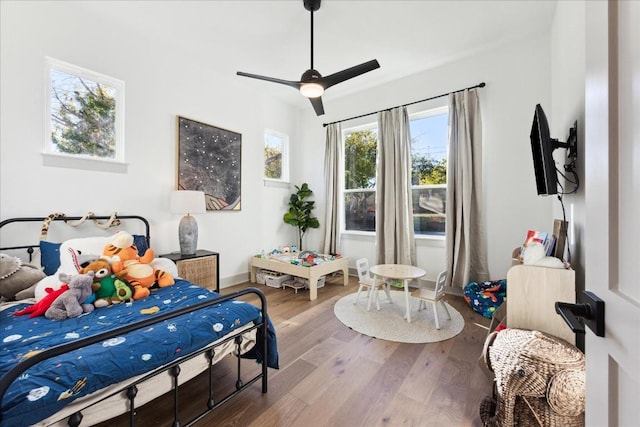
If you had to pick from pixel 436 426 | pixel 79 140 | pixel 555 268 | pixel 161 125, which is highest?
pixel 161 125

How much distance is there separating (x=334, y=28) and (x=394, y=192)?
2227 millimetres

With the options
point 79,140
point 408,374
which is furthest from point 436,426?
point 79,140

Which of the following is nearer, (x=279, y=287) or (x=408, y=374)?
(x=408, y=374)

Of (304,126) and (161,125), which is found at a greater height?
(304,126)

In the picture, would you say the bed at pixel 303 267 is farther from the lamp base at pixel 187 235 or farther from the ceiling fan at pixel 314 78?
Answer: the ceiling fan at pixel 314 78

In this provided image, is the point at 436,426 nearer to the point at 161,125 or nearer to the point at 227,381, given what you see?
the point at 227,381

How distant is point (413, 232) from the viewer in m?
3.87

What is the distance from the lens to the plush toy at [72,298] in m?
1.60

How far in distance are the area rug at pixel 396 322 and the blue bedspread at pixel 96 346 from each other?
3.82 ft

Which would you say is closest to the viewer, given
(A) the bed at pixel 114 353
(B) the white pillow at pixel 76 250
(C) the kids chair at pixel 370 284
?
(A) the bed at pixel 114 353

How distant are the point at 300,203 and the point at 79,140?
10.1 feet

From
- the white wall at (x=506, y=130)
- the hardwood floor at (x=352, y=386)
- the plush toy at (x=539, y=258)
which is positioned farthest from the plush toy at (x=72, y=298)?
the white wall at (x=506, y=130)

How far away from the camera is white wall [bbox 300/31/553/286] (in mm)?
3037

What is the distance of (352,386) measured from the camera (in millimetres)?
1746
